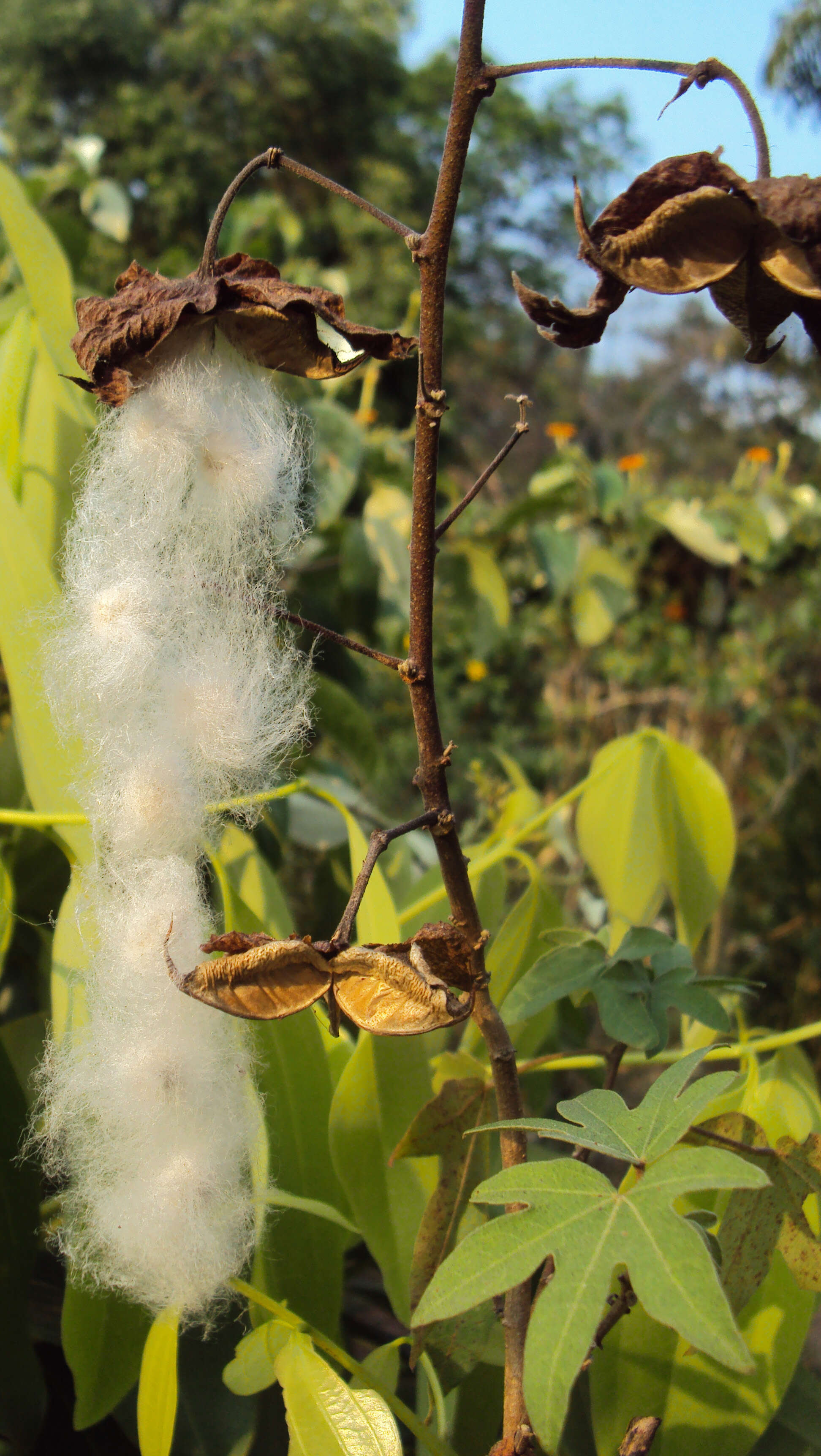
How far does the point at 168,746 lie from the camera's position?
0.39 m

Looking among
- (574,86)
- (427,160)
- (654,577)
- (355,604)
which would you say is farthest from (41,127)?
(355,604)

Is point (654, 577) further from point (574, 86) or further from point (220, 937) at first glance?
point (574, 86)

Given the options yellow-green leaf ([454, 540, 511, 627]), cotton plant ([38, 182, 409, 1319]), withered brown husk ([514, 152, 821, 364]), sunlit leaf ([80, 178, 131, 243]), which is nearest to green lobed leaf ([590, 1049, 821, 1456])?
cotton plant ([38, 182, 409, 1319])

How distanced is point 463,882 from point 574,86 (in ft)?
54.8

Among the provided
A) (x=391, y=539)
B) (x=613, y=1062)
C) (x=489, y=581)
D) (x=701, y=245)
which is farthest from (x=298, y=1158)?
(x=489, y=581)

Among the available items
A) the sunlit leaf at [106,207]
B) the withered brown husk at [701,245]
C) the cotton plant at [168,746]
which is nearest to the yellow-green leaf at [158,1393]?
the cotton plant at [168,746]

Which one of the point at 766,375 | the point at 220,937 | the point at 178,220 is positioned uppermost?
the point at 178,220

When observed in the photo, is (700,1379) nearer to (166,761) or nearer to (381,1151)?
(381,1151)

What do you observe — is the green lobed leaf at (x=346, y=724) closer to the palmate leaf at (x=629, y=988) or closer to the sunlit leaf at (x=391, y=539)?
the sunlit leaf at (x=391, y=539)

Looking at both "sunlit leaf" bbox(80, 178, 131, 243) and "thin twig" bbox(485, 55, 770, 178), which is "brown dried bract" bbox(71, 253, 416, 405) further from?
"sunlit leaf" bbox(80, 178, 131, 243)

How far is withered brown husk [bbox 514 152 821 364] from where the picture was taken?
278 mm

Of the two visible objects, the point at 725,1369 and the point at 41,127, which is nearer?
the point at 725,1369

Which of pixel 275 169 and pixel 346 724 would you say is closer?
pixel 275 169

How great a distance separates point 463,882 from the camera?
1.09 ft
